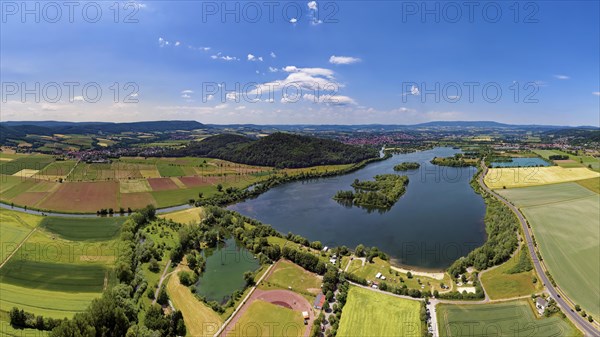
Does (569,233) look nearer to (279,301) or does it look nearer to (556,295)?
(556,295)

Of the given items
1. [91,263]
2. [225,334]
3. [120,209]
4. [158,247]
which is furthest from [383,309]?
[120,209]

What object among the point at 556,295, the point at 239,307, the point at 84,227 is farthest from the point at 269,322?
the point at 84,227

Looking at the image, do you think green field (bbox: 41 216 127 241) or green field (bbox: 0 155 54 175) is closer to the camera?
green field (bbox: 41 216 127 241)

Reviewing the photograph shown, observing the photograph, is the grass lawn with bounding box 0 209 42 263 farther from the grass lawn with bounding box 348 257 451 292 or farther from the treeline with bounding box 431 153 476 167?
the treeline with bounding box 431 153 476 167

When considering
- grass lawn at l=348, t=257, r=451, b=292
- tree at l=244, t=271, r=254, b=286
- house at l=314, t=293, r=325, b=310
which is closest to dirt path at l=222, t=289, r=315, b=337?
house at l=314, t=293, r=325, b=310

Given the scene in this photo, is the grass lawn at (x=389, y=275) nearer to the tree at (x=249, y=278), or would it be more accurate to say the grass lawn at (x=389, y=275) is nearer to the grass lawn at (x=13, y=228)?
the tree at (x=249, y=278)

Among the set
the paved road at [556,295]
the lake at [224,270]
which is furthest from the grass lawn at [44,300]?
the paved road at [556,295]

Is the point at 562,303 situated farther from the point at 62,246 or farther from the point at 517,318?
the point at 62,246
